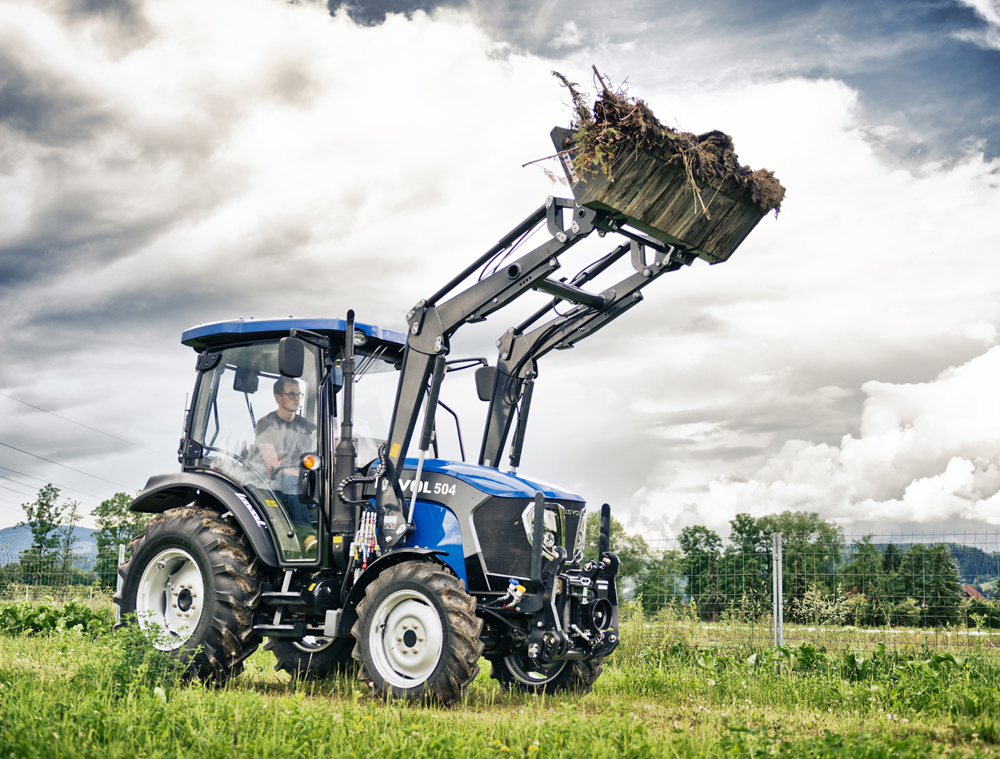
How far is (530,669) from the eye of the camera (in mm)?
7641

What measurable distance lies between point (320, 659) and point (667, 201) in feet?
16.6

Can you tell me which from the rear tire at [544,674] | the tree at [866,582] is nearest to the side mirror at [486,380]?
the rear tire at [544,674]

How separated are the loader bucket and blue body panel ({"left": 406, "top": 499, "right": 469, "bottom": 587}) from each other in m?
2.66

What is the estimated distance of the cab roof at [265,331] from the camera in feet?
25.3

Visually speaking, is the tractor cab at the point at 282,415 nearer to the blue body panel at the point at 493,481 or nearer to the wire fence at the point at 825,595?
the blue body panel at the point at 493,481

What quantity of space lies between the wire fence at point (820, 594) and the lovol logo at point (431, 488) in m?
2.79

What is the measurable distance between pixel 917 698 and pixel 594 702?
2.35 meters

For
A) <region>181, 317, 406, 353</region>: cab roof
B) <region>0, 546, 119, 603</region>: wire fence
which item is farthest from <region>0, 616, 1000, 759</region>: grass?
<region>0, 546, 119, 603</region>: wire fence

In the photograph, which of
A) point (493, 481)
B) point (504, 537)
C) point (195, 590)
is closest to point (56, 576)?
point (195, 590)

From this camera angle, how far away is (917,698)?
257 inches

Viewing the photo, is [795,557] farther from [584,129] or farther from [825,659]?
[584,129]

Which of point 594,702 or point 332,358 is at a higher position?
point 332,358

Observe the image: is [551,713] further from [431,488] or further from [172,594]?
[172,594]

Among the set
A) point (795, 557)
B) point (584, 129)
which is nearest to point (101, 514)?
point (795, 557)
